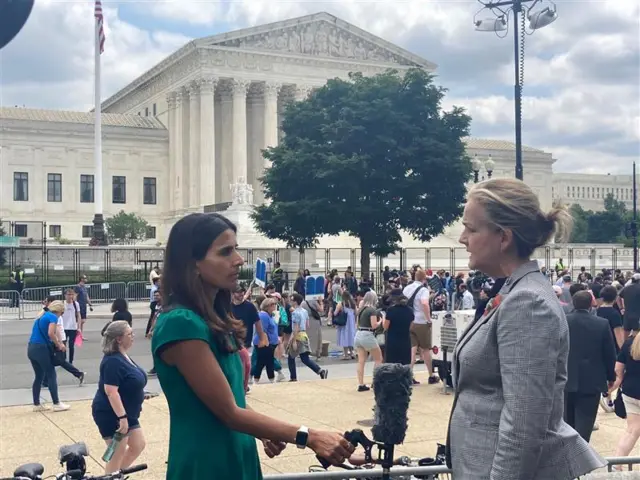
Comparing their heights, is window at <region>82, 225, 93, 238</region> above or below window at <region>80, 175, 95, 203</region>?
below

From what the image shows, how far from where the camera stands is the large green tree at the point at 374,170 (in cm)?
3856

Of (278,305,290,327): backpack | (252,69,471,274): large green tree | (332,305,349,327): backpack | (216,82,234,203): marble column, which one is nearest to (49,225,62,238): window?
(216,82,234,203): marble column

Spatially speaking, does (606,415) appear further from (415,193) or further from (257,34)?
(257,34)

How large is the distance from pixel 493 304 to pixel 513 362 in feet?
1.03

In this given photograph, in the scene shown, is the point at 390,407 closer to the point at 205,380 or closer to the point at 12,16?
the point at 205,380

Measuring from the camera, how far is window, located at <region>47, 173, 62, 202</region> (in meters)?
75.4

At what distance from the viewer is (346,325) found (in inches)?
721

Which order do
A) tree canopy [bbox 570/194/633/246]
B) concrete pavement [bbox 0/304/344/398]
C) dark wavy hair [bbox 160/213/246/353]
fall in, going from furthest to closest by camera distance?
tree canopy [bbox 570/194/633/246] → concrete pavement [bbox 0/304/344/398] → dark wavy hair [bbox 160/213/246/353]

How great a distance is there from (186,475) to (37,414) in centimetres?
935

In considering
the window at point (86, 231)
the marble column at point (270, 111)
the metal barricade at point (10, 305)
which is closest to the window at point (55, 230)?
the window at point (86, 231)

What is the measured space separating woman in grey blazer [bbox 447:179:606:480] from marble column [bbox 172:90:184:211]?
73.9m

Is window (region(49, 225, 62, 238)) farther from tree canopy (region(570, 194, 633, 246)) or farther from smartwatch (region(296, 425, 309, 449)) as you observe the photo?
smartwatch (region(296, 425, 309, 449))

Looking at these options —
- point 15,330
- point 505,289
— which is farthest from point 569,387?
point 15,330

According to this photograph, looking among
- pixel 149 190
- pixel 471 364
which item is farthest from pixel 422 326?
pixel 149 190
